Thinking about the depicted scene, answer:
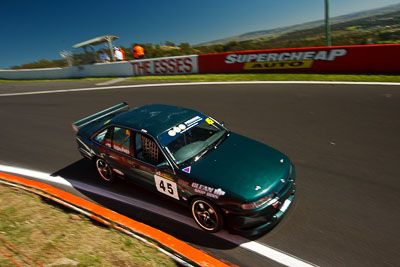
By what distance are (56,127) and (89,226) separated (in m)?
6.19

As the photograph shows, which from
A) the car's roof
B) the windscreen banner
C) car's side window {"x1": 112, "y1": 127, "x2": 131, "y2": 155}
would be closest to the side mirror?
the car's roof

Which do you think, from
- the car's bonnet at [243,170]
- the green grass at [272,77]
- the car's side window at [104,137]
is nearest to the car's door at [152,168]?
the car's bonnet at [243,170]

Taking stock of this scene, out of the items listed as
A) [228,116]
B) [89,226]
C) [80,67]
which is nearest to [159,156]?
[89,226]

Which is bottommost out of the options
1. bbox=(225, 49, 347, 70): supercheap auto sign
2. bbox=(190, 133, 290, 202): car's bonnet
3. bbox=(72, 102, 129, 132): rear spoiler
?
bbox=(190, 133, 290, 202): car's bonnet

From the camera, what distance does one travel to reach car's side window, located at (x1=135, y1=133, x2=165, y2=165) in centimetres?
426

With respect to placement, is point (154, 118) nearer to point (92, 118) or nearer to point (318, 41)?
point (92, 118)

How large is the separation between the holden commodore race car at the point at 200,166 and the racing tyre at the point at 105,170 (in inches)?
1.0

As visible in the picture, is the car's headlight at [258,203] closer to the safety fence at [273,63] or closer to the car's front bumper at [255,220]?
the car's front bumper at [255,220]

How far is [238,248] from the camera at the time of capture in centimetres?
371

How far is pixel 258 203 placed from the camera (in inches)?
139

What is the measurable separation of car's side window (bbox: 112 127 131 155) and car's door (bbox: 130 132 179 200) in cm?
17

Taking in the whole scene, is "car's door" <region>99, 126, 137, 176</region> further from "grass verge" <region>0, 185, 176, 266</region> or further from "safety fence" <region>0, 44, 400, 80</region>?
"safety fence" <region>0, 44, 400, 80</region>

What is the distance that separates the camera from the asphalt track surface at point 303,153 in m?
3.68

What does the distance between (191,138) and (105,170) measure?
2134 millimetres
